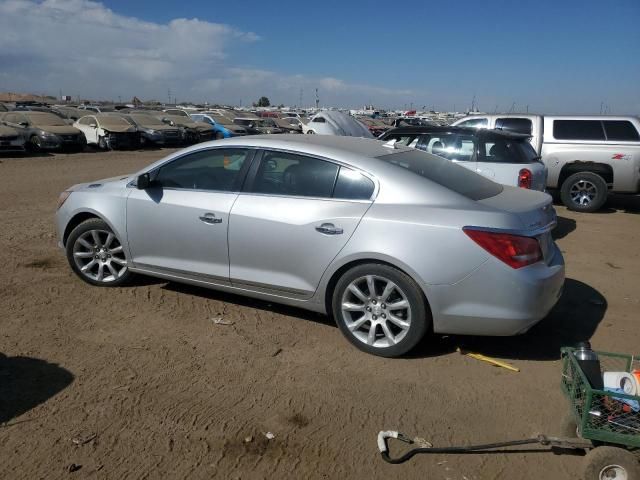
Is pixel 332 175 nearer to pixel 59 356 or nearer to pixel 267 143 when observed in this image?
pixel 267 143

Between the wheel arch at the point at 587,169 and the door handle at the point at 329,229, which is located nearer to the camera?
the door handle at the point at 329,229

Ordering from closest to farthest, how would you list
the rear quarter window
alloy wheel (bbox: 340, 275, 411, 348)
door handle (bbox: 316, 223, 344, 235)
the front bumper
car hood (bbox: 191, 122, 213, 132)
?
alloy wheel (bbox: 340, 275, 411, 348) < door handle (bbox: 316, 223, 344, 235) < the rear quarter window < the front bumper < car hood (bbox: 191, 122, 213, 132)

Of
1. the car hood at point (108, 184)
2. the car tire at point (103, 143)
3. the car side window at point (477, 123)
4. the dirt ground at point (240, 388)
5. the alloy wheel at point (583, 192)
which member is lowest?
the car tire at point (103, 143)

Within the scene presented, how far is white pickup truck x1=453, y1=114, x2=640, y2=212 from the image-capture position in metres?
10.2

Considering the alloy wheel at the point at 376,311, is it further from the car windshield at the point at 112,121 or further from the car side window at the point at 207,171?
the car windshield at the point at 112,121

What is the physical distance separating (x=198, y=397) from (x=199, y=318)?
1.27 metres

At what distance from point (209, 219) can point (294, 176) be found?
79cm

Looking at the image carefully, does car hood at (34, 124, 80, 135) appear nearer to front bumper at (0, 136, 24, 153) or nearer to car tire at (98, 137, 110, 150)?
front bumper at (0, 136, 24, 153)

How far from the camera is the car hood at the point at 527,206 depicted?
378 centimetres


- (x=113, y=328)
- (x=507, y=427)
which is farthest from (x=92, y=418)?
(x=507, y=427)

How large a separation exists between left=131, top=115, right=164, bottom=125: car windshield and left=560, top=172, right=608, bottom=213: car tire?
1962 centimetres

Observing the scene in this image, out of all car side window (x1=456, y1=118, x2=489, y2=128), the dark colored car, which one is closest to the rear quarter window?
car side window (x1=456, y1=118, x2=489, y2=128)

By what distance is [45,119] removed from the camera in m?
20.8

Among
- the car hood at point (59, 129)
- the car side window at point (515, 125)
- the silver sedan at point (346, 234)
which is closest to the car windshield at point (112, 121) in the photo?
the car hood at point (59, 129)
